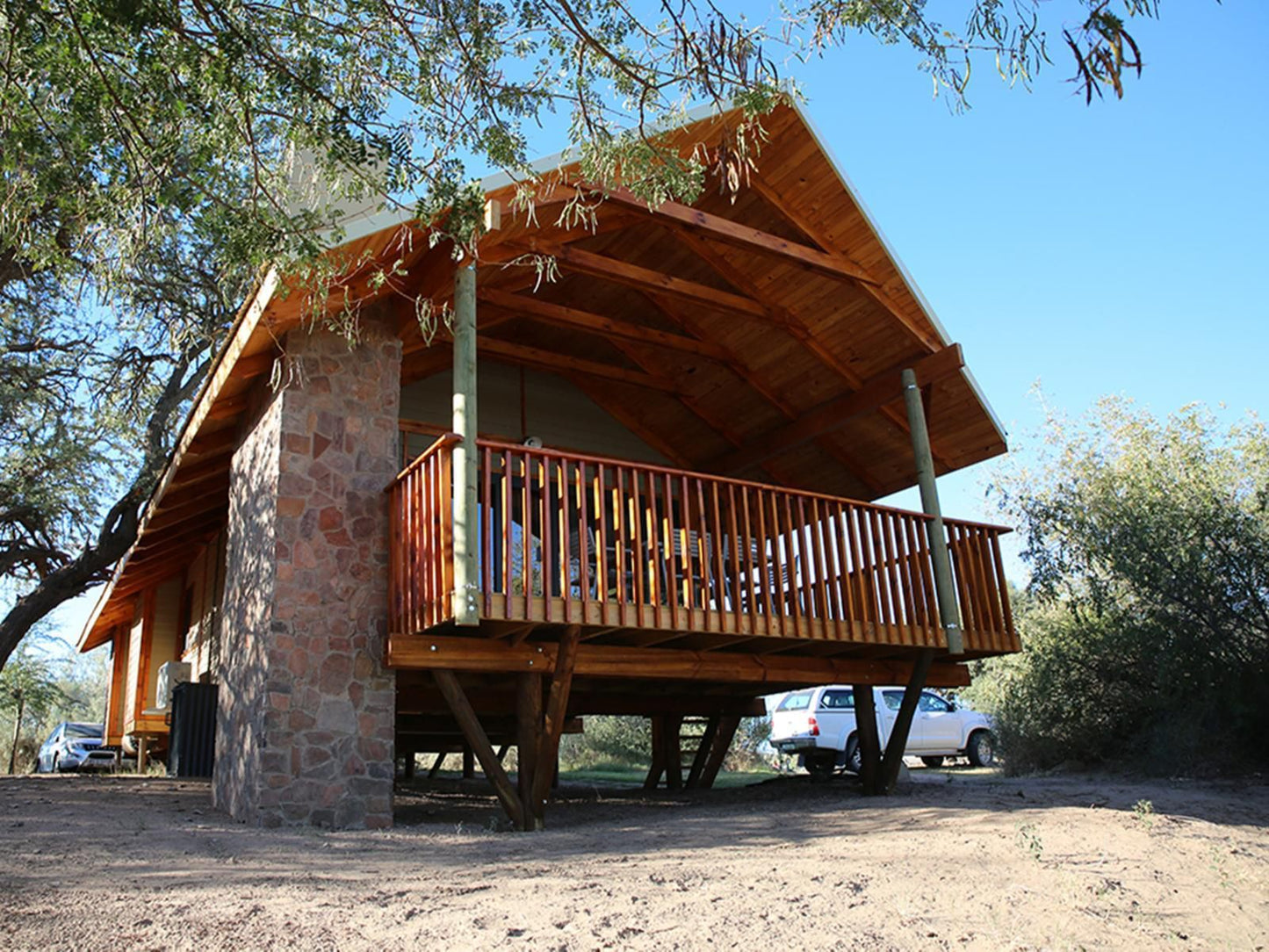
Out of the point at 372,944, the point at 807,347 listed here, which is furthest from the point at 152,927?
the point at 807,347

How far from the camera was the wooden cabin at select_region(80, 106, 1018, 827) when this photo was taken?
7625 millimetres

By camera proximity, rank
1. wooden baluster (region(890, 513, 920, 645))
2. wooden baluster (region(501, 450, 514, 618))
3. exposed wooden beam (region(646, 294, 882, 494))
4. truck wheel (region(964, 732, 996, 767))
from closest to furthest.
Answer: wooden baluster (region(501, 450, 514, 618))
wooden baluster (region(890, 513, 920, 645))
exposed wooden beam (region(646, 294, 882, 494))
truck wheel (region(964, 732, 996, 767))

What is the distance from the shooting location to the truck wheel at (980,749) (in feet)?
58.1

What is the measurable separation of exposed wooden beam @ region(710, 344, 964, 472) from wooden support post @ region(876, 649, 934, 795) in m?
2.66

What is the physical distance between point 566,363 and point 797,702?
729 cm

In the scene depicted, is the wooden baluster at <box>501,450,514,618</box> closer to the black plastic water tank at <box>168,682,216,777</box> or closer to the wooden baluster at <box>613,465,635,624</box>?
the wooden baluster at <box>613,465,635,624</box>

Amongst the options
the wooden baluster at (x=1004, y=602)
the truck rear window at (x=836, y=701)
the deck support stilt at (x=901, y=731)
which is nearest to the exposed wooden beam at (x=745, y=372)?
the wooden baluster at (x=1004, y=602)

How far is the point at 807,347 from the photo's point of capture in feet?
36.7

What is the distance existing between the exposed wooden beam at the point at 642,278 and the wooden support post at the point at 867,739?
12.7 ft

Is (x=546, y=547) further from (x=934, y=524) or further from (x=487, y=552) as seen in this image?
(x=934, y=524)

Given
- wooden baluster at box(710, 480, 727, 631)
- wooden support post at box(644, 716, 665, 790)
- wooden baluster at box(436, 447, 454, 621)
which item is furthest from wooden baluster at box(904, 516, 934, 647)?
wooden baluster at box(436, 447, 454, 621)

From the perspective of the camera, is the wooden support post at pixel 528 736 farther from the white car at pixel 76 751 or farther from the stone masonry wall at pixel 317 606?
the white car at pixel 76 751

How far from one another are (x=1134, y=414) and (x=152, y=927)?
15.1m

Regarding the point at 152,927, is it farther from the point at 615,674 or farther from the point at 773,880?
the point at 615,674
